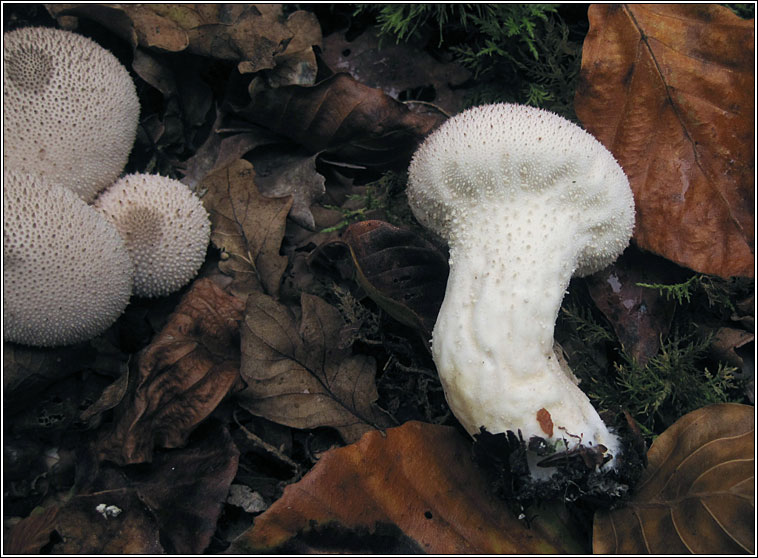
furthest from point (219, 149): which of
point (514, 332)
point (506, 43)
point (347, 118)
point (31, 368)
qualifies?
point (514, 332)

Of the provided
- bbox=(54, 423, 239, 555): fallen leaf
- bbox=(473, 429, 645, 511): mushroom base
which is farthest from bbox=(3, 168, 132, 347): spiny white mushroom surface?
bbox=(473, 429, 645, 511): mushroom base

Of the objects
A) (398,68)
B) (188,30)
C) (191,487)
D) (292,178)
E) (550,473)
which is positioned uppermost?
(188,30)

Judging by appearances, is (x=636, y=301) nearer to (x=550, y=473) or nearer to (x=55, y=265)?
(x=550, y=473)

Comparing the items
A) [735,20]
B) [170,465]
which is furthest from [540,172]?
[170,465]

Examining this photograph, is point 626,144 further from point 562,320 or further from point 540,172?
point 562,320

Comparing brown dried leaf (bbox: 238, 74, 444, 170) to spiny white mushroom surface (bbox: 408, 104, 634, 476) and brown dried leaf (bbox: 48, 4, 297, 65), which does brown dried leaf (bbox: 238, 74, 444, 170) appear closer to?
brown dried leaf (bbox: 48, 4, 297, 65)

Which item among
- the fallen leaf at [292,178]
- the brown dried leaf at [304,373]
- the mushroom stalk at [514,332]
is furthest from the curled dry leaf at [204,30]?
the mushroom stalk at [514,332]
